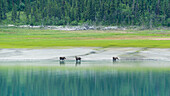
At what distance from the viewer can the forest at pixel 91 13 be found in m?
145

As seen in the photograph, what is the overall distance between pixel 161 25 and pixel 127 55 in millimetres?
97305

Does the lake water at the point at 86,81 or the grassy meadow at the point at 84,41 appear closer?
the lake water at the point at 86,81

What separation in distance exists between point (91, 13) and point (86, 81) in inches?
4922

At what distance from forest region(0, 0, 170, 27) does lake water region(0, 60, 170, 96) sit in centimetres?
10931

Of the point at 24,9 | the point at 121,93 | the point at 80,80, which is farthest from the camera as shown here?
the point at 24,9

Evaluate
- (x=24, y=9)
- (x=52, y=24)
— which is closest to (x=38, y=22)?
(x=52, y=24)

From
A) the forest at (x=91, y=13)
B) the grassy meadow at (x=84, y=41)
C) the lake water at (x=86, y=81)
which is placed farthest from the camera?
the forest at (x=91, y=13)

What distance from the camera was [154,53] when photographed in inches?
1772

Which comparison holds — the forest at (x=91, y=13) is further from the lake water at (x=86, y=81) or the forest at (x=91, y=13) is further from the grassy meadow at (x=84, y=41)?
the lake water at (x=86, y=81)

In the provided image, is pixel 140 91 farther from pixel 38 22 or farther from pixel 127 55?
pixel 38 22

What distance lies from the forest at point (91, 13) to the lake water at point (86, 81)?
109 meters

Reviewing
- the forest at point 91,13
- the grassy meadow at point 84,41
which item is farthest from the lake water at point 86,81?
the forest at point 91,13

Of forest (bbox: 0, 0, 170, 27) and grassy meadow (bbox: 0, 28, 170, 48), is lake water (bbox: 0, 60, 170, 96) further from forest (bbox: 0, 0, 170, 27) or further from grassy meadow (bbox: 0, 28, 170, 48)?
forest (bbox: 0, 0, 170, 27)

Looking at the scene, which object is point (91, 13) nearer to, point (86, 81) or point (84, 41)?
point (84, 41)
